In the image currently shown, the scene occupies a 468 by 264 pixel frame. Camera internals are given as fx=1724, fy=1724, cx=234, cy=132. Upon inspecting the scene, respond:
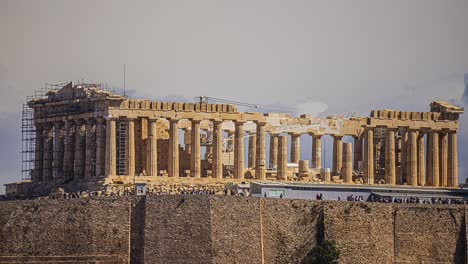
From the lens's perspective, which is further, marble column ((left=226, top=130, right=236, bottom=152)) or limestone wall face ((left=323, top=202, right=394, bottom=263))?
marble column ((left=226, top=130, right=236, bottom=152))

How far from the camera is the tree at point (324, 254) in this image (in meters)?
136

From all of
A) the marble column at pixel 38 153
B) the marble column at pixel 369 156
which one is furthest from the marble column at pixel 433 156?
the marble column at pixel 38 153

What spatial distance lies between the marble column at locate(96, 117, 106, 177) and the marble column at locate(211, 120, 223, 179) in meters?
10.3

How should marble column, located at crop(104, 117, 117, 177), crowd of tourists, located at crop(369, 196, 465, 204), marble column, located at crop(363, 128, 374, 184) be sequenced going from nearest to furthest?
crowd of tourists, located at crop(369, 196, 465, 204)
marble column, located at crop(104, 117, 117, 177)
marble column, located at crop(363, 128, 374, 184)

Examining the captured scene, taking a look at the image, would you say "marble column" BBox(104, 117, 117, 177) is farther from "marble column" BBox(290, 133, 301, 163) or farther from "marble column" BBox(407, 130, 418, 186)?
"marble column" BBox(407, 130, 418, 186)

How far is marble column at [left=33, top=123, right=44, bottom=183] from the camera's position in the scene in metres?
164

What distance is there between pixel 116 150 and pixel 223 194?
1895 centimetres

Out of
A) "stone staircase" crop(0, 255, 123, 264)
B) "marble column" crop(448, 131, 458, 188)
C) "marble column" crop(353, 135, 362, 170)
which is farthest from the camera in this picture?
"marble column" crop(353, 135, 362, 170)

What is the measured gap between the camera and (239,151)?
160625mm

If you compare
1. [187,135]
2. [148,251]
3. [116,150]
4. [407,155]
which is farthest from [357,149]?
[148,251]

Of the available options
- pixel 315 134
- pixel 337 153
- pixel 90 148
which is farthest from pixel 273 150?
pixel 90 148

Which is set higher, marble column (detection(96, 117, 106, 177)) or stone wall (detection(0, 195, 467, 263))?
marble column (detection(96, 117, 106, 177))

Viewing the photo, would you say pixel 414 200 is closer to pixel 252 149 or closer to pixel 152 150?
pixel 152 150

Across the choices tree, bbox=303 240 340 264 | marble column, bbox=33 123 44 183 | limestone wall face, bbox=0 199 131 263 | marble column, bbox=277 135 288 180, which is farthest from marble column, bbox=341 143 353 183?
limestone wall face, bbox=0 199 131 263
